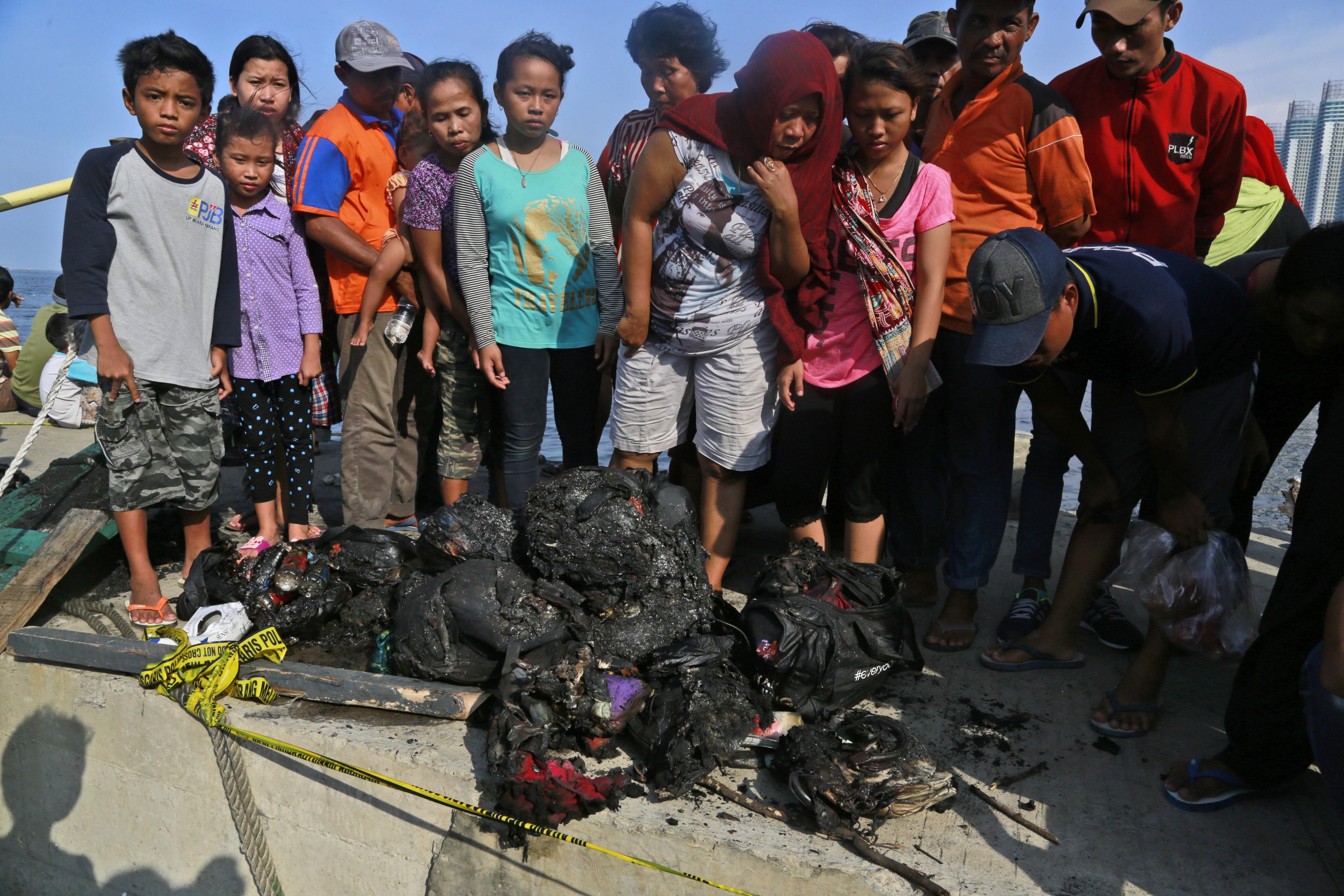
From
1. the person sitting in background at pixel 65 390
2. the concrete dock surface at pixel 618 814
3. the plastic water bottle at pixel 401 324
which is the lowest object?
the concrete dock surface at pixel 618 814

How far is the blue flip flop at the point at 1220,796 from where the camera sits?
7.17 ft

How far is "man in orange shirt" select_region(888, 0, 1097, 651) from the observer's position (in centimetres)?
280

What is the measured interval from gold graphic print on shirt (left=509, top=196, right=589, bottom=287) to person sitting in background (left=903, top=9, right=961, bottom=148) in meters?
1.47

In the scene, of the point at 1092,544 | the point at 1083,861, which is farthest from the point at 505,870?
the point at 1092,544

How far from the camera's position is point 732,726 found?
2.30 metres

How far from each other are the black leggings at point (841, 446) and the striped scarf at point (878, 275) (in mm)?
108

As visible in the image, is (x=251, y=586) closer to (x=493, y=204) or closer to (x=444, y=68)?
(x=493, y=204)

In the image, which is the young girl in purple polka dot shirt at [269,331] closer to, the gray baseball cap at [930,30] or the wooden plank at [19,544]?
the wooden plank at [19,544]

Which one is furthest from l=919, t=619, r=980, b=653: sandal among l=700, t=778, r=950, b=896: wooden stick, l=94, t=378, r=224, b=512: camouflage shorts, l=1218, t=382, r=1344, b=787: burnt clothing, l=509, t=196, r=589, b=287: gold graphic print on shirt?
l=94, t=378, r=224, b=512: camouflage shorts

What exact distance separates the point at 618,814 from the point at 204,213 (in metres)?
2.63

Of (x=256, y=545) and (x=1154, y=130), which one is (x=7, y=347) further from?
(x=1154, y=130)

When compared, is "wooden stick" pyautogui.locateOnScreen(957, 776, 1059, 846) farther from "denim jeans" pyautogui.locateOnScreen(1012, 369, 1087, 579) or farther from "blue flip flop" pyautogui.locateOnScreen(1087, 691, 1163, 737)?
"denim jeans" pyautogui.locateOnScreen(1012, 369, 1087, 579)

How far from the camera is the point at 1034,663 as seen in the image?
2.88 m

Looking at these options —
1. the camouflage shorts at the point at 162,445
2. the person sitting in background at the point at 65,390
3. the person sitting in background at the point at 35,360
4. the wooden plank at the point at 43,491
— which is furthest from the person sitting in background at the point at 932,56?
the person sitting in background at the point at 35,360
